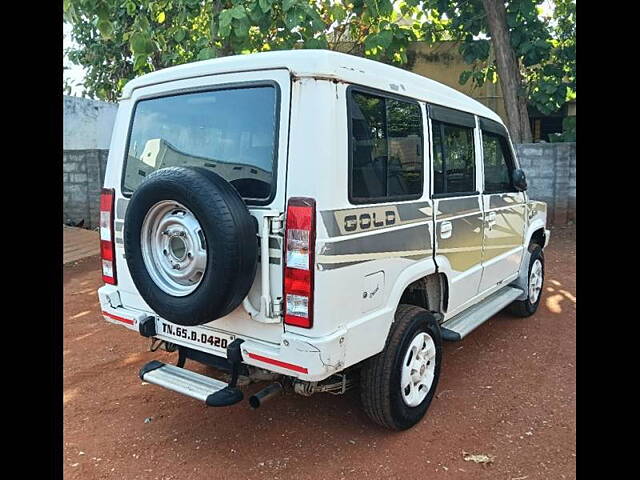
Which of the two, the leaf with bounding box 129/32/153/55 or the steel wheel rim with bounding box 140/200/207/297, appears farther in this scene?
the leaf with bounding box 129/32/153/55

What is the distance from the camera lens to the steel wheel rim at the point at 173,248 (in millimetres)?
2668

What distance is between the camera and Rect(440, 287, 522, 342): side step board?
149 inches

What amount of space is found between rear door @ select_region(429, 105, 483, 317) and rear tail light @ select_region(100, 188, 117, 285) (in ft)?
6.95

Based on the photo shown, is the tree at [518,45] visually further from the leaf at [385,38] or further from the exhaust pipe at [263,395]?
the exhaust pipe at [263,395]

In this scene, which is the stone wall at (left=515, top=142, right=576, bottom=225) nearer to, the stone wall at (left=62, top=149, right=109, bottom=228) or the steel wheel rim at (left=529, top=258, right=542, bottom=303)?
the steel wheel rim at (left=529, top=258, right=542, bottom=303)

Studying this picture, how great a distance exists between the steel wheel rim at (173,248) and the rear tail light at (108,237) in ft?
2.11

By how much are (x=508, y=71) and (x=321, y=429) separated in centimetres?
975

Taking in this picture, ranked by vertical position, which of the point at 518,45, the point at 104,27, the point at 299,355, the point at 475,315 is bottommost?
the point at 475,315

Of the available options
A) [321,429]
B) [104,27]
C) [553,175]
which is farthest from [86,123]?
[321,429]

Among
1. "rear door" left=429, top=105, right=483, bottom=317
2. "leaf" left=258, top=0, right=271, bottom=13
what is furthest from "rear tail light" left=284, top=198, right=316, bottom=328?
"leaf" left=258, top=0, right=271, bottom=13

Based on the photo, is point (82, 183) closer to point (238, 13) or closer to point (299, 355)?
point (238, 13)

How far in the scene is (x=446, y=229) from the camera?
3635 mm
